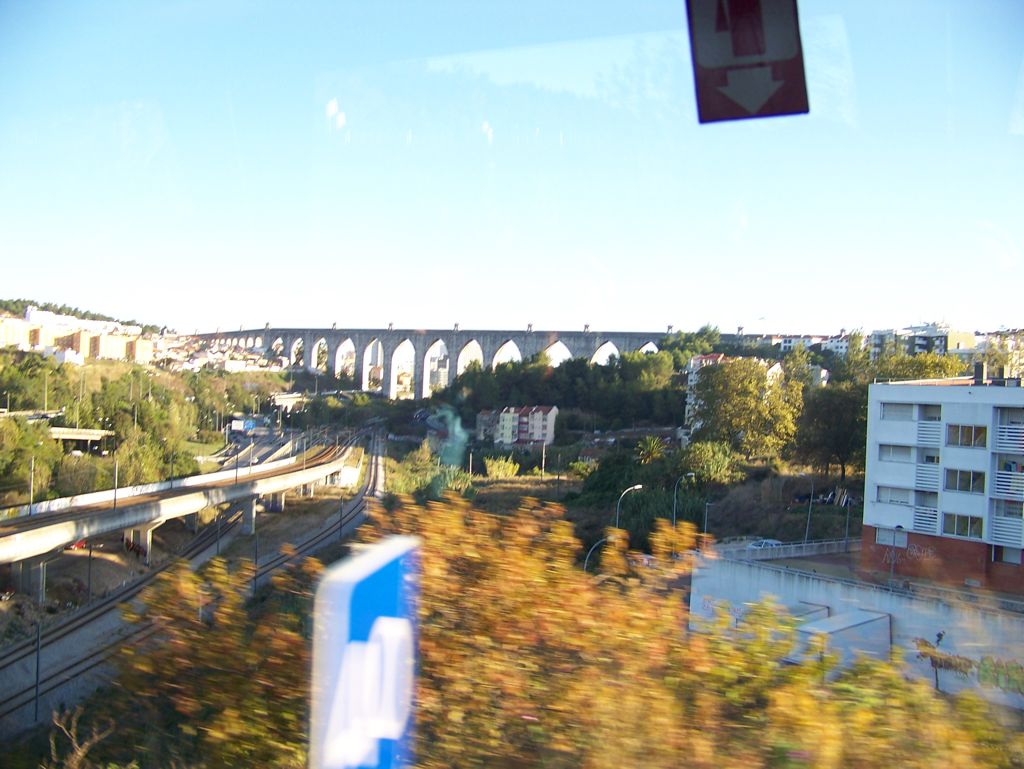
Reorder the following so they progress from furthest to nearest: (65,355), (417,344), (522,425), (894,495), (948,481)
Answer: (417,344), (65,355), (522,425), (894,495), (948,481)

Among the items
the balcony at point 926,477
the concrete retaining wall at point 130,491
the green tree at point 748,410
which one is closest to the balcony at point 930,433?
the balcony at point 926,477

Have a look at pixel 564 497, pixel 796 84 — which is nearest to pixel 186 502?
pixel 564 497

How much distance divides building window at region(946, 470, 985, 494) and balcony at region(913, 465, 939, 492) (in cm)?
12

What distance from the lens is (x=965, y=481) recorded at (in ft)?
23.4

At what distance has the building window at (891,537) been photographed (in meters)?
7.61

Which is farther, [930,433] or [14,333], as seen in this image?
[14,333]

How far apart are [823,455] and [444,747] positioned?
11.3 m

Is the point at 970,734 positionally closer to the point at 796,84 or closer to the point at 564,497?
the point at 796,84

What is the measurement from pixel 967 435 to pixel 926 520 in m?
0.86

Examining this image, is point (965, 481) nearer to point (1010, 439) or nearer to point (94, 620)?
point (1010, 439)

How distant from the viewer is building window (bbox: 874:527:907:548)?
25.0 feet

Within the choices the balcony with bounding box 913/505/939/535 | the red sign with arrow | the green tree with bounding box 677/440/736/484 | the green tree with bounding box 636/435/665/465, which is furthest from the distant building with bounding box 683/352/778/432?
the red sign with arrow

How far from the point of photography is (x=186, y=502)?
11148 millimetres

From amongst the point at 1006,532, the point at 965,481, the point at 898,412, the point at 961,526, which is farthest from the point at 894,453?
the point at 1006,532
